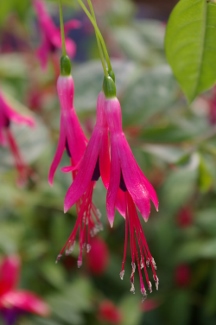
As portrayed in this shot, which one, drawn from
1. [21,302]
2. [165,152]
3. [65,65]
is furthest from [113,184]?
[21,302]

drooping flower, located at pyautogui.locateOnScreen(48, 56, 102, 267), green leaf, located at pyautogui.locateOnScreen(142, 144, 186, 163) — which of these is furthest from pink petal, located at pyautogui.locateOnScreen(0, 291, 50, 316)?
drooping flower, located at pyautogui.locateOnScreen(48, 56, 102, 267)

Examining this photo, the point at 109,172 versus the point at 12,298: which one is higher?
the point at 109,172

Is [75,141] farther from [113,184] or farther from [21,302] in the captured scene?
[21,302]

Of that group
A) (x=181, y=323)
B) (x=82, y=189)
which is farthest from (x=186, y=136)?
(x=181, y=323)

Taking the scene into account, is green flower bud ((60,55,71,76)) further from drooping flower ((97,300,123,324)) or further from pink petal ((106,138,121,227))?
drooping flower ((97,300,123,324))

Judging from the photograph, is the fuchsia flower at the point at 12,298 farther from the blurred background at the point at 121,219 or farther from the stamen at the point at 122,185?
the stamen at the point at 122,185

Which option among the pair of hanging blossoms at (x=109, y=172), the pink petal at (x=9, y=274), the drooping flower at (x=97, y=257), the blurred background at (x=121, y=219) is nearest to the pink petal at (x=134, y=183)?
the pair of hanging blossoms at (x=109, y=172)
